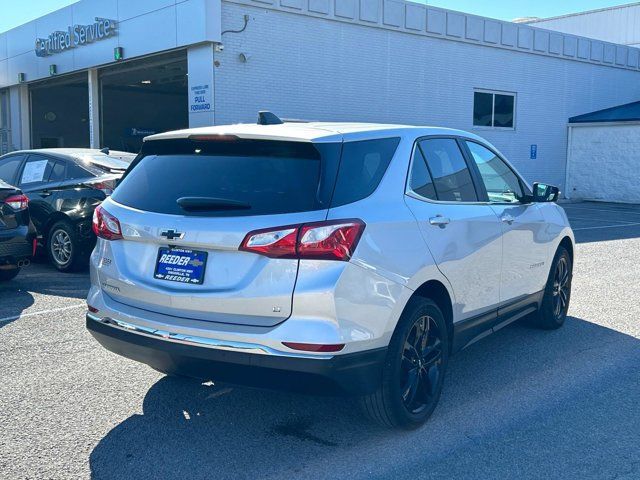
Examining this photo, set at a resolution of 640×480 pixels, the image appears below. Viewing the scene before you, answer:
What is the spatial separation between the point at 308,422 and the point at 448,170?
1.94 metres

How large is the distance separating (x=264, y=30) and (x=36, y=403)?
14.0 m

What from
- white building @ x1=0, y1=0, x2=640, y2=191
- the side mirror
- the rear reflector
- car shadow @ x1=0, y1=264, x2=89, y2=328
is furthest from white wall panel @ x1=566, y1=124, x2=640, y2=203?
the rear reflector

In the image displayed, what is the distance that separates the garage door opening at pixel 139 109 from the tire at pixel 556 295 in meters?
21.5

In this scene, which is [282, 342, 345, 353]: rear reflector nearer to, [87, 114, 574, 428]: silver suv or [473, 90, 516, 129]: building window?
[87, 114, 574, 428]: silver suv

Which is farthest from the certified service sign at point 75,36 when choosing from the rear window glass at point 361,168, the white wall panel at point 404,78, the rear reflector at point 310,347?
the rear reflector at point 310,347

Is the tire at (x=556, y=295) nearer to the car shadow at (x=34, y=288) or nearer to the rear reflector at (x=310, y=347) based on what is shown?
the rear reflector at (x=310, y=347)

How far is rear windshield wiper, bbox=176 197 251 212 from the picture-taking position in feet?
12.2

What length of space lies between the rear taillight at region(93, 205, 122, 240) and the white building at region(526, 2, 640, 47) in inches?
1592

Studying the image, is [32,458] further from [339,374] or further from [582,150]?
[582,150]

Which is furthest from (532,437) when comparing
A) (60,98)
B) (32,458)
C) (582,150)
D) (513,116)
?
(60,98)

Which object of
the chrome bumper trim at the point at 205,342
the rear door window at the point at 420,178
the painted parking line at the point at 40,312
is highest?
the rear door window at the point at 420,178

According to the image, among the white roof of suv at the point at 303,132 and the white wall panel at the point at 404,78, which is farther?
the white wall panel at the point at 404,78

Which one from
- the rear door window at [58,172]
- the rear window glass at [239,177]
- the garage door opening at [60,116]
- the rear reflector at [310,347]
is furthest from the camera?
the garage door opening at [60,116]

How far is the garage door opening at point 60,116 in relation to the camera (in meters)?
28.8
